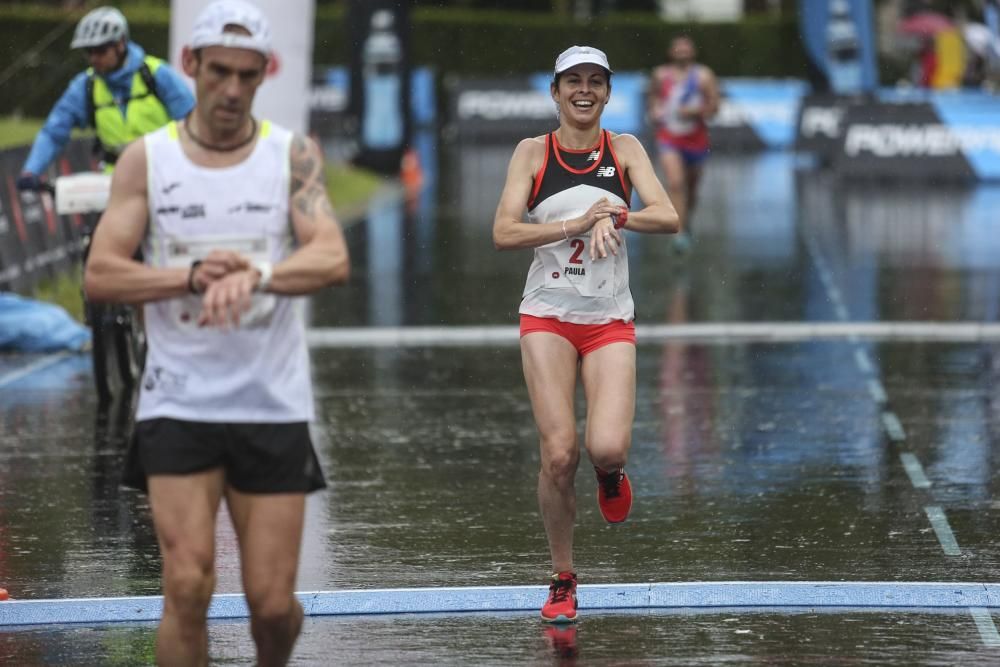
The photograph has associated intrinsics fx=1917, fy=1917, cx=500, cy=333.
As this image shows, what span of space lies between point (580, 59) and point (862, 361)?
256 inches

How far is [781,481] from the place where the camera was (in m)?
9.12

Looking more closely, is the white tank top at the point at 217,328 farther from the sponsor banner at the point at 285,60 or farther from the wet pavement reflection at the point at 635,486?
the sponsor banner at the point at 285,60

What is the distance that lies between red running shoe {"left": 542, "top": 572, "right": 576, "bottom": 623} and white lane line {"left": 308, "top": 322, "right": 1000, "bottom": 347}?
726 centimetres

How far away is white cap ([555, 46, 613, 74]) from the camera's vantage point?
6.74 m

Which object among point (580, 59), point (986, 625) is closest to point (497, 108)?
point (580, 59)

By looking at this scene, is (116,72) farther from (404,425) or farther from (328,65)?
(328,65)

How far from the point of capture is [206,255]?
5.05 metres

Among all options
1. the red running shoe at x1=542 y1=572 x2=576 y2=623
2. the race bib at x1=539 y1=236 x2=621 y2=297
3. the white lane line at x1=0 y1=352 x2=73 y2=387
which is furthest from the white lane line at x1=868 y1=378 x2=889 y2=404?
the white lane line at x1=0 y1=352 x2=73 y2=387

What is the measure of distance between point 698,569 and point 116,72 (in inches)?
193

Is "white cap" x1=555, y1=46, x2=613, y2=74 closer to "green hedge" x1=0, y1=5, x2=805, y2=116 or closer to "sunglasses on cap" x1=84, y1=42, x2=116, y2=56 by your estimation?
"sunglasses on cap" x1=84, y1=42, x2=116, y2=56

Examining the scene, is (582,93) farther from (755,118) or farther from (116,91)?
(755,118)

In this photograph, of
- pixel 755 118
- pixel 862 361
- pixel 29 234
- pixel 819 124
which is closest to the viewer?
pixel 862 361

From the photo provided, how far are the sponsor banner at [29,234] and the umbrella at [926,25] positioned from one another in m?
32.6

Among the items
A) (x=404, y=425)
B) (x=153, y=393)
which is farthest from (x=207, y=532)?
(x=404, y=425)
